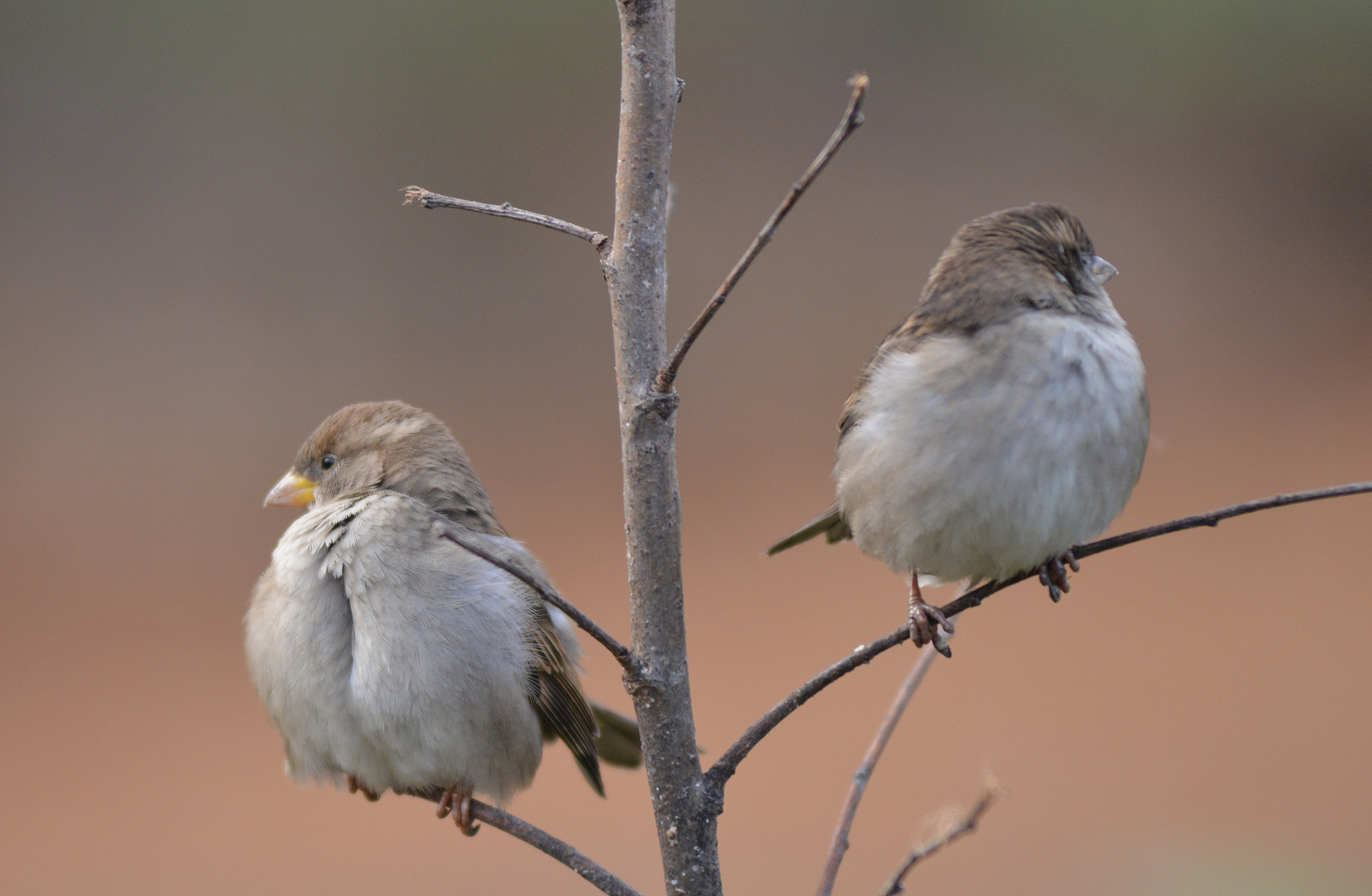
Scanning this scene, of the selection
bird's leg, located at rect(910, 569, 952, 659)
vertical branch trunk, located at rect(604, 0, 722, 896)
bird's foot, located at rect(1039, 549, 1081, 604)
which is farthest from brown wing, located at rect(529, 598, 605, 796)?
bird's foot, located at rect(1039, 549, 1081, 604)

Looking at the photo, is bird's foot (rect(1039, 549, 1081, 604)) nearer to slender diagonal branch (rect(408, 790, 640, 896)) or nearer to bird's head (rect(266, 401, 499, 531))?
slender diagonal branch (rect(408, 790, 640, 896))

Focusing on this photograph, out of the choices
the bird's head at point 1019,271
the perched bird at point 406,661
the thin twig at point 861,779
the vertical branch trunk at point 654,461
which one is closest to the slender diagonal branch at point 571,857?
the vertical branch trunk at point 654,461

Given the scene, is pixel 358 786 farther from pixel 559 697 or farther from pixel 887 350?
pixel 887 350

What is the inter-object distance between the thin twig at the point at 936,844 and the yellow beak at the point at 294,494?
2.24 meters

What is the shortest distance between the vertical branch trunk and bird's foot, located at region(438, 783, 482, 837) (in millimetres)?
1107

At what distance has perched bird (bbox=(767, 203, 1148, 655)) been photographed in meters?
2.43

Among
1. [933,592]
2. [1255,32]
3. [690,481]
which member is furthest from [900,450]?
[1255,32]

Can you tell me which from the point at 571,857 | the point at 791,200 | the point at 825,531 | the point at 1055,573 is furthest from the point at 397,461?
the point at 791,200

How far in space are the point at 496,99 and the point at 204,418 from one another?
418cm

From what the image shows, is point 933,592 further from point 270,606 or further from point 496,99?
point 496,99

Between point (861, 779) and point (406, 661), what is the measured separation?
3.86ft

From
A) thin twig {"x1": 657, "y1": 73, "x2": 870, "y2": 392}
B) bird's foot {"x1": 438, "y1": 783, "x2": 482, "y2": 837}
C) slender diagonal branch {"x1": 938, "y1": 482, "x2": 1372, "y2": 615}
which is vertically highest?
thin twig {"x1": 657, "y1": 73, "x2": 870, "y2": 392}

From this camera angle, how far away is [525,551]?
10.9ft

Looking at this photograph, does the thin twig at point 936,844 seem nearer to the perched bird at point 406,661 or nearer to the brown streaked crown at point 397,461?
the perched bird at point 406,661
